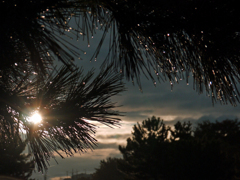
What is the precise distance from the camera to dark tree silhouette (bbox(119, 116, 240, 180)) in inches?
997

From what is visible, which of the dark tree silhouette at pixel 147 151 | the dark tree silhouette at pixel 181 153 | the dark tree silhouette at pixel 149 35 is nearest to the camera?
the dark tree silhouette at pixel 149 35

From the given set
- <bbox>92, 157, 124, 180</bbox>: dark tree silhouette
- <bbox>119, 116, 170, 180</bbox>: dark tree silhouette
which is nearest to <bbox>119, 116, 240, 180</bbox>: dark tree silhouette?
<bbox>119, 116, 170, 180</bbox>: dark tree silhouette

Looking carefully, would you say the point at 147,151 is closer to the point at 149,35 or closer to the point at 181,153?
the point at 181,153

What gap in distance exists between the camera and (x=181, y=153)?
1105 inches

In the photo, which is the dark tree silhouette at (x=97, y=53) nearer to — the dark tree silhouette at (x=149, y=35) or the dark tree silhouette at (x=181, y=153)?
the dark tree silhouette at (x=149, y=35)

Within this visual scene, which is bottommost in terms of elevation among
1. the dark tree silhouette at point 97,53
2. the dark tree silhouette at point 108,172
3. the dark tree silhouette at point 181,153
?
the dark tree silhouette at point 108,172

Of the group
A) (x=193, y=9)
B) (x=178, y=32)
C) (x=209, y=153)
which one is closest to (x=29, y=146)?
(x=178, y=32)

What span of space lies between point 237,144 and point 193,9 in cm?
4168

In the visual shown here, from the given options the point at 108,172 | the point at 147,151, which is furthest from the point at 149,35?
the point at 108,172

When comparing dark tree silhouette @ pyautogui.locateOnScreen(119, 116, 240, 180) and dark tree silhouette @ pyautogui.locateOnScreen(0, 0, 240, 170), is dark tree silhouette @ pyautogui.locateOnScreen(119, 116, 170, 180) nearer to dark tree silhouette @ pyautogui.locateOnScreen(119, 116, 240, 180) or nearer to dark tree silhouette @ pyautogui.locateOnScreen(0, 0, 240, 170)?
dark tree silhouette @ pyautogui.locateOnScreen(119, 116, 240, 180)

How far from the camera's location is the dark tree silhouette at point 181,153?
83.1 ft

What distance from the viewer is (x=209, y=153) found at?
2566 cm

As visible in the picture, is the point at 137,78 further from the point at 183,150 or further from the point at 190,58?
the point at 183,150

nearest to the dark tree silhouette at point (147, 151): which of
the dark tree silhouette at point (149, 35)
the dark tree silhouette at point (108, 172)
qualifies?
the dark tree silhouette at point (108, 172)
